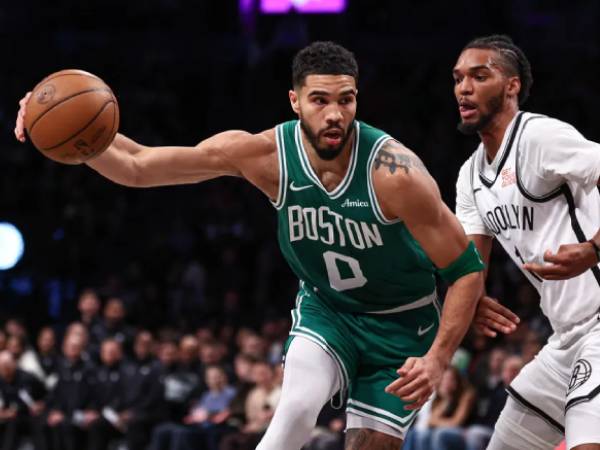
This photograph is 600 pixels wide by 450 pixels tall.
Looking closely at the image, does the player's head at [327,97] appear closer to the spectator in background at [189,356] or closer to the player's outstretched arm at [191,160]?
the player's outstretched arm at [191,160]

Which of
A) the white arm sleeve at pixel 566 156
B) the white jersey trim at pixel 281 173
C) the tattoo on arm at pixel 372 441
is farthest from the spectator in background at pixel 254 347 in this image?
the white arm sleeve at pixel 566 156

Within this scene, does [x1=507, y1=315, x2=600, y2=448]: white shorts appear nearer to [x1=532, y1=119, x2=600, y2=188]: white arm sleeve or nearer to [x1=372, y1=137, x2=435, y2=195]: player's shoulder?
[x1=532, y1=119, x2=600, y2=188]: white arm sleeve

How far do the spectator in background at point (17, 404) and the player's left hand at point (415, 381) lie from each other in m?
8.26

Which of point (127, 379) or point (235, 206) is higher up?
point (235, 206)

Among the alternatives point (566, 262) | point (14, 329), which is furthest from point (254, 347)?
point (566, 262)

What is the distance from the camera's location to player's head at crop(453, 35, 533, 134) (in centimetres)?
502

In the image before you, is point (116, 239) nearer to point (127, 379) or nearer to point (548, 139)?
point (127, 379)

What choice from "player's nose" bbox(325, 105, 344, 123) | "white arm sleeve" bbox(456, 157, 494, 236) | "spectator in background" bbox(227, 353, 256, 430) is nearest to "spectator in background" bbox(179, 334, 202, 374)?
"spectator in background" bbox(227, 353, 256, 430)

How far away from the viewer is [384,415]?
4922mm

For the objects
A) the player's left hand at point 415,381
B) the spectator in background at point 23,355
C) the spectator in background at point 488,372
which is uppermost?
the player's left hand at point 415,381

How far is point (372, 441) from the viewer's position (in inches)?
193

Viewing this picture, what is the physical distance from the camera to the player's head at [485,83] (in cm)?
502

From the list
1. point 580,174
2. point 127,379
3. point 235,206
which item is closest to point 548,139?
point 580,174

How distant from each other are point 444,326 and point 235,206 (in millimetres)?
12214
